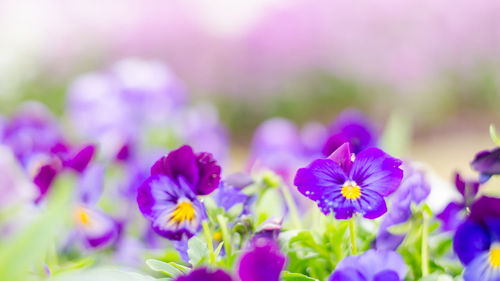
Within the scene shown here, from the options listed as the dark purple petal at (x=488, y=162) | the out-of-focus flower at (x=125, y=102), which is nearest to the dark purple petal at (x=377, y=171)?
the dark purple petal at (x=488, y=162)

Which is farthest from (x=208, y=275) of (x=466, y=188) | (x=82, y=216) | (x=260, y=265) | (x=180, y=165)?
(x=82, y=216)

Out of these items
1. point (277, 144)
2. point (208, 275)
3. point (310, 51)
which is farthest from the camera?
point (310, 51)

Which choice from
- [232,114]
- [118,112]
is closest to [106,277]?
[118,112]

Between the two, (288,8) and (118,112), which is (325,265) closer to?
(118,112)

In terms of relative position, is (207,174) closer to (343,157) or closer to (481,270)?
(343,157)

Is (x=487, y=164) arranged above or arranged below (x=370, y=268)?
above
